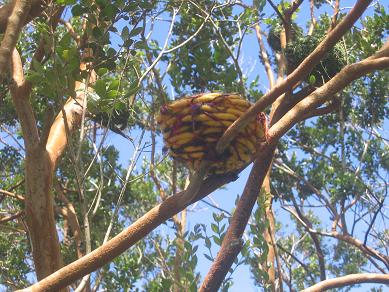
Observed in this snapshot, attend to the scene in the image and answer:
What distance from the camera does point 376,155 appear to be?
22.0 ft

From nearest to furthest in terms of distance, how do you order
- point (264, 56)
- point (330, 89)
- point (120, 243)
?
1. point (120, 243)
2. point (330, 89)
3. point (264, 56)

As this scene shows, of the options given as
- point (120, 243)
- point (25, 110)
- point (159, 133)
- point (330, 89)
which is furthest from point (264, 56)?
point (120, 243)

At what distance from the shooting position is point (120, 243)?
1.68 m

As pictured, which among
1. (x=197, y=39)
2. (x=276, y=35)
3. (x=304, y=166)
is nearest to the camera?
(x=197, y=39)

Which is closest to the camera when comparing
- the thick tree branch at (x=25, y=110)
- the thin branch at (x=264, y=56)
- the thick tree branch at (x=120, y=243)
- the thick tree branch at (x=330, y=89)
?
the thick tree branch at (x=120, y=243)

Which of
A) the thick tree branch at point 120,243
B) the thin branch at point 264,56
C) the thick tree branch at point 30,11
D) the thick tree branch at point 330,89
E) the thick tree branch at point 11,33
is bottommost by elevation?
the thick tree branch at point 120,243

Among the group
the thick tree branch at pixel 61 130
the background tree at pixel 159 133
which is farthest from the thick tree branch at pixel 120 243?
the thick tree branch at pixel 61 130

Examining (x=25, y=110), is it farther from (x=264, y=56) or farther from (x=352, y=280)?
(x=264, y=56)

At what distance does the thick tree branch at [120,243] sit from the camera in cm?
167

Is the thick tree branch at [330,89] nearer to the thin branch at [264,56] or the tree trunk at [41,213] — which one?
the tree trunk at [41,213]

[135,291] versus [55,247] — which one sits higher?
[135,291]

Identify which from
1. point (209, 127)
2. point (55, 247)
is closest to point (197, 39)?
point (55, 247)

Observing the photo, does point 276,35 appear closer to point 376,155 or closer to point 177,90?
point 177,90

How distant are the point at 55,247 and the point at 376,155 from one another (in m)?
4.81
